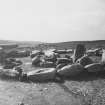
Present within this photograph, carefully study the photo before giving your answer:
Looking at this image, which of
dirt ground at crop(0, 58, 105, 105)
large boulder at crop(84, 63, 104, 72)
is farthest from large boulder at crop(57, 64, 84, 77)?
large boulder at crop(84, 63, 104, 72)

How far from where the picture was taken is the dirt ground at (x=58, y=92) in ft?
15.2

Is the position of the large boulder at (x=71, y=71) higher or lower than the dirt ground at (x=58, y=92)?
higher

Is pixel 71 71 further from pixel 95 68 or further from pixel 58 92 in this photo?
pixel 58 92

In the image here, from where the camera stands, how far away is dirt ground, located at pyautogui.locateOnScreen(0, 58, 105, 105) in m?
4.64

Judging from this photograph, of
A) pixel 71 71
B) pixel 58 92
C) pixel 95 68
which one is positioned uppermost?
pixel 95 68

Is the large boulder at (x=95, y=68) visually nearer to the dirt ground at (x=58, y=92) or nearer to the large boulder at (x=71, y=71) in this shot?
the dirt ground at (x=58, y=92)

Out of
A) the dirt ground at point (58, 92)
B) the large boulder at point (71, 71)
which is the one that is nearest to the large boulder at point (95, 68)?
the dirt ground at point (58, 92)

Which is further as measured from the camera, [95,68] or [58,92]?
[95,68]

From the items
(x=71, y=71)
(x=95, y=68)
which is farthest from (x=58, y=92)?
(x=95, y=68)

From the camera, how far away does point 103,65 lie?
295 inches

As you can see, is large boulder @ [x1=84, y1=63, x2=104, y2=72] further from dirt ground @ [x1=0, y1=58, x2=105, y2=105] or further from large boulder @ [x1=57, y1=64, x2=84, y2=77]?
large boulder @ [x1=57, y1=64, x2=84, y2=77]

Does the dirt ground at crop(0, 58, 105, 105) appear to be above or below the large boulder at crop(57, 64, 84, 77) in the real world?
below

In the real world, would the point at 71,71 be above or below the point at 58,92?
above

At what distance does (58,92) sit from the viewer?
546cm
